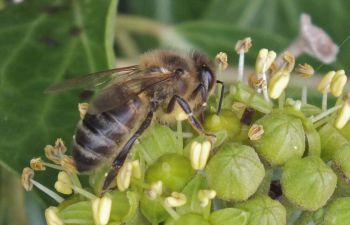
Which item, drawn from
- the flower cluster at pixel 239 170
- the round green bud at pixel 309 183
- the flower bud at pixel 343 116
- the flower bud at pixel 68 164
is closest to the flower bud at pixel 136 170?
the flower cluster at pixel 239 170

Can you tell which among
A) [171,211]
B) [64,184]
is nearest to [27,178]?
[64,184]

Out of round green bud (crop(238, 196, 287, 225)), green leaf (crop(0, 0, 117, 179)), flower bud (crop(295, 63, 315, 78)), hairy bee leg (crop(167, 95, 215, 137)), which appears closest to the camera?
round green bud (crop(238, 196, 287, 225))

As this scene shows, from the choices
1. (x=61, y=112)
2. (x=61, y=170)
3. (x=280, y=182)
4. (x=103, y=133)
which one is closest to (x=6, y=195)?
(x=61, y=112)

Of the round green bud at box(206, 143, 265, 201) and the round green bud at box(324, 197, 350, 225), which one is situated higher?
the round green bud at box(206, 143, 265, 201)

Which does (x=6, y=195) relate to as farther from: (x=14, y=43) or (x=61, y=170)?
(x=61, y=170)

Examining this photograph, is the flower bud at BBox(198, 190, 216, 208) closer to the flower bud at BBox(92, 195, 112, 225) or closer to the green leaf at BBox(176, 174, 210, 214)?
the green leaf at BBox(176, 174, 210, 214)

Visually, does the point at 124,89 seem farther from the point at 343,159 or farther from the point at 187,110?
the point at 343,159

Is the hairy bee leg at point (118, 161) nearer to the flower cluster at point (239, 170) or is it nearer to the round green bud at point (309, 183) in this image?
the flower cluster at point (239, 170)

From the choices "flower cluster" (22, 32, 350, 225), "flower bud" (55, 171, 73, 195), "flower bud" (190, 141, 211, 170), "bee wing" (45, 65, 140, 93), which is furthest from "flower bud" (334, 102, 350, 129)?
"flower bud" (55, 171, 73, 195)
